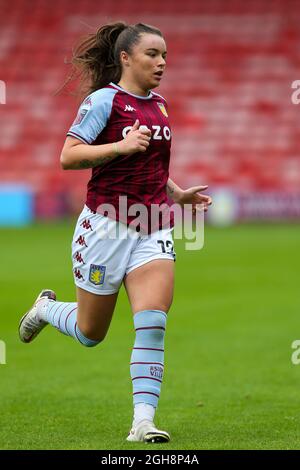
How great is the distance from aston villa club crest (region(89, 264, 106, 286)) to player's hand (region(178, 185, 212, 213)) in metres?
0.78

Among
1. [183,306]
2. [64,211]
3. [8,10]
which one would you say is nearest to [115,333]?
[183,306]

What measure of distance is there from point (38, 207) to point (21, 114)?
203 inches

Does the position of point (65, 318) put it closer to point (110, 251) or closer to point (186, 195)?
point (110, 251)

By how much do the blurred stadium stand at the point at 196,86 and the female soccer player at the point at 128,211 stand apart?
21540mm

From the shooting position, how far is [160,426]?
19.8 feet

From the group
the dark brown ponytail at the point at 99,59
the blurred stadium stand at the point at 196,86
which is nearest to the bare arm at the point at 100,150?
the dark brown ponytail at the point at 99,59

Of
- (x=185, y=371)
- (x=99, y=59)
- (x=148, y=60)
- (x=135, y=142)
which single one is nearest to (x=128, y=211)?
(x=135, y=142)

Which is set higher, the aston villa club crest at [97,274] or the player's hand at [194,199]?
the player's hand at [194,199]

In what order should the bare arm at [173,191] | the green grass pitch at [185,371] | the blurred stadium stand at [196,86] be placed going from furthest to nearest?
the blurred stadium stand at [196,86], the bare arm at [173,191], the green grass pitch at [185,371]

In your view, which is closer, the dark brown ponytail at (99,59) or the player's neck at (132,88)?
the player's neck at (132,88)

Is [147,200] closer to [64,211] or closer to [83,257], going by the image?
[83,257]

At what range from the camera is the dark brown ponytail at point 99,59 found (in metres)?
5.86

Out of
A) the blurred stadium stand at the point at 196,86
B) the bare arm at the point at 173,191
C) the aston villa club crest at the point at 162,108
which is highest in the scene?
the blurred stadium stand at the point at 196,86

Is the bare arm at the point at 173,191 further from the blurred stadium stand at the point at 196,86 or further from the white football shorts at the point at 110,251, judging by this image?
the blurred stadium stand at the point at 196,86
